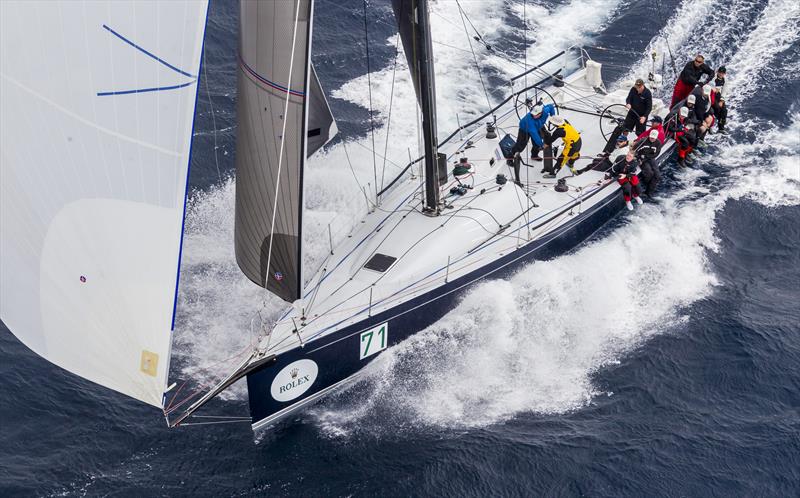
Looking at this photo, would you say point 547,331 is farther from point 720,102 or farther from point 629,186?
point 720,102

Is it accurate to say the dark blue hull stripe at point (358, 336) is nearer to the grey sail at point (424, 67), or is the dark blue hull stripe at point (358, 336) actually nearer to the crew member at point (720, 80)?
the grey sail at point (424, 67)

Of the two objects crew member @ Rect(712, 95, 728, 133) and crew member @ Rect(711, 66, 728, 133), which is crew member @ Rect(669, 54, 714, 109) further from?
crew member @ Rect(712, 95, 728, 133)

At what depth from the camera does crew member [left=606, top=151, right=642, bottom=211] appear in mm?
21375

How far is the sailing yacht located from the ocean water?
2.63 feet

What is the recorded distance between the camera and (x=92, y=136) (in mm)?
12047

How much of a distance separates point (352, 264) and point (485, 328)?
272 centimetres

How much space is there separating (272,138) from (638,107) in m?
10.3

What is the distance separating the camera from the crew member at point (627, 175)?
70.1 ft

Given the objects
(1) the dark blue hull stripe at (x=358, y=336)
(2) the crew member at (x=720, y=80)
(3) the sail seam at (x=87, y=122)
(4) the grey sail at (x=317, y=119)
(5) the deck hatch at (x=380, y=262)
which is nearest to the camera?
(3) the sail seam at (x=87, y=122)

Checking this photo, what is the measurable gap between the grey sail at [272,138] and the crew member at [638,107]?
9.38 metres

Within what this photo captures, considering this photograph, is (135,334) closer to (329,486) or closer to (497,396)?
(329,486)

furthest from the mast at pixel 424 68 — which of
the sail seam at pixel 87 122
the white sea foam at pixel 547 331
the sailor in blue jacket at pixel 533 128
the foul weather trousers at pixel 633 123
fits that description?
the sail seam at pixel 87 122

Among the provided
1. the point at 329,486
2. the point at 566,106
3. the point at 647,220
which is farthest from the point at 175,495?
the point at 566,106

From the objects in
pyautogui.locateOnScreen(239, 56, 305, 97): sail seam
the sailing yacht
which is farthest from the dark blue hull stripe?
pyautogui.locateOnScreen(239, 56, 305, 97): sail seam
